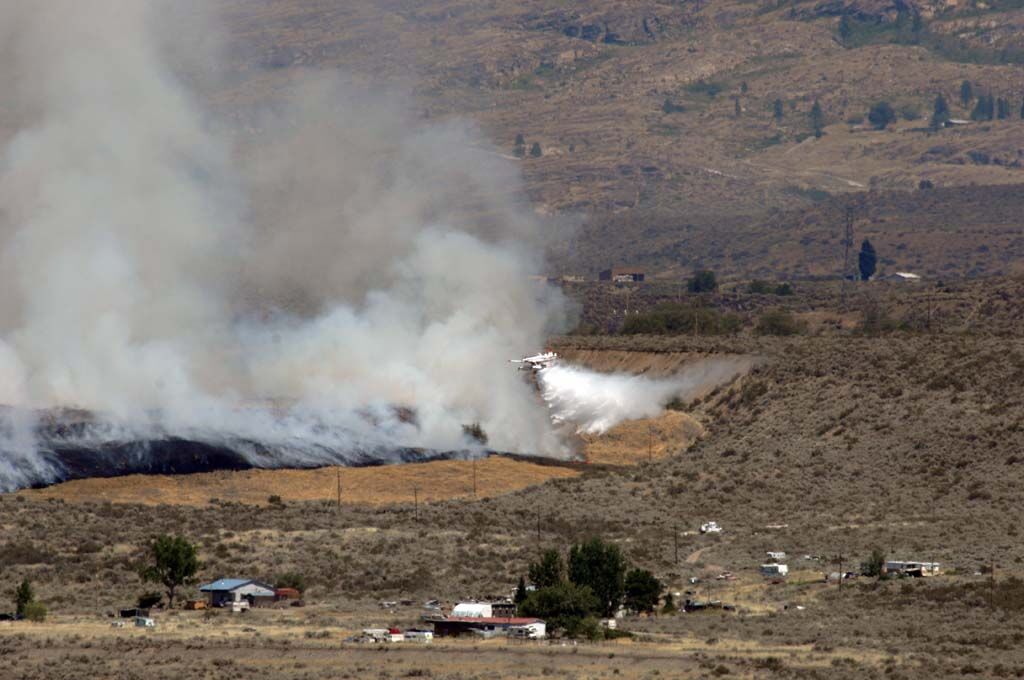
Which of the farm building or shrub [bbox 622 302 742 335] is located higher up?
shrub [bbox 622 302 742 335]

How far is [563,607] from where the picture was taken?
6906 cm

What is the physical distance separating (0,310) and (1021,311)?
3221 inches

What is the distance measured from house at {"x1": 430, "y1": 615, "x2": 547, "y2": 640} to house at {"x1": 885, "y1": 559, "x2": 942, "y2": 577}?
16.0 metres

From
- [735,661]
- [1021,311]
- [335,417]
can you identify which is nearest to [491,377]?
[335,417]

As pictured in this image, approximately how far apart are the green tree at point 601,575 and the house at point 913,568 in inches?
445

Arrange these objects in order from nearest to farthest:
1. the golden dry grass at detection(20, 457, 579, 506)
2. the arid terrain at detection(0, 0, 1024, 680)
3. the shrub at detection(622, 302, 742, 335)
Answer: the arid terrain at detection(0, 0, 1024, 680), the golden dry grass at detection(20, 457, 579, 506), the shrub at detection(622, 302, 742, 335)

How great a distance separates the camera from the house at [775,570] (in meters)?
80.4

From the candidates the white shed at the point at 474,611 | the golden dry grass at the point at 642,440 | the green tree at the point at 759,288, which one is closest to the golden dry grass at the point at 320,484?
the golden dry grass at the point at 642,440

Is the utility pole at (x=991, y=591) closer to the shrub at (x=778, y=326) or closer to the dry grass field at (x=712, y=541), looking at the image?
the dry grass field at (x=712, y=541)

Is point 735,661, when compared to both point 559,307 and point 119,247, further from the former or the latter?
point 559,307

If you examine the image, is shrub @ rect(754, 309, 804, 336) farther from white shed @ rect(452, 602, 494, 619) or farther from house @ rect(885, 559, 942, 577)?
white shed @ rect(452, 602, 494, 619)

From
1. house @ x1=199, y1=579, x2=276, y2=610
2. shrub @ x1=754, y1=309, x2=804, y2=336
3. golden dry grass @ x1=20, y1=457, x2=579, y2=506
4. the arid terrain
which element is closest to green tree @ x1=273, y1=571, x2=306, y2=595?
the arid terrain

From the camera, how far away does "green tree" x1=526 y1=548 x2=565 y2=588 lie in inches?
2894

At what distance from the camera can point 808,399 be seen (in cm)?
12200
